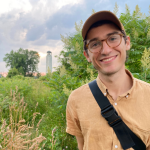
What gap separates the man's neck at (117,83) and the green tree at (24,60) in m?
48.4

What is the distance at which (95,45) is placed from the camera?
1.42m

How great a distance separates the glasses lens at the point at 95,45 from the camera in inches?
55.1

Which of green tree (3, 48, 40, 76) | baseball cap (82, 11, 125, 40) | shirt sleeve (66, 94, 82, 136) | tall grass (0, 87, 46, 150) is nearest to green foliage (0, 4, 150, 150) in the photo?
tall grass (0, 87, 46, 150)

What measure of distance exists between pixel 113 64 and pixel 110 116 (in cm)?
52

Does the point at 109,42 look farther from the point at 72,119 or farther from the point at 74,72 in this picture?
the point at 74,72

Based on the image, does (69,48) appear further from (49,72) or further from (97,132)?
(97,132)

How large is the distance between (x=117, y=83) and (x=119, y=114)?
328 millimetres

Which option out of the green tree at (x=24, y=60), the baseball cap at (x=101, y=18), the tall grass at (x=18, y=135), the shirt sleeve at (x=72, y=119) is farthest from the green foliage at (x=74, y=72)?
the green tree at (x=24, y=60)

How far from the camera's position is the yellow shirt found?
117 cm

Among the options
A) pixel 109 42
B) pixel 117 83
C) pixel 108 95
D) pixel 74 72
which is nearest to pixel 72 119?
pixel 108 95

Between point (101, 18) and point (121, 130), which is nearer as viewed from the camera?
point (121, 130)

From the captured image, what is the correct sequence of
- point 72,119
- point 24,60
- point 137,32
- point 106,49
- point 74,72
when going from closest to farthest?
1. point 106,49
2. point 72,119
3. point 137,32
4. point 74,72
5. point 24,60

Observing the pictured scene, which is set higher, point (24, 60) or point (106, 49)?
point (24, 60)

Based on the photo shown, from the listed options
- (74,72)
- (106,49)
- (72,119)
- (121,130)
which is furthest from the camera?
(74,72)
